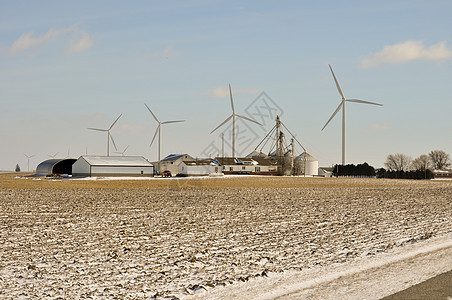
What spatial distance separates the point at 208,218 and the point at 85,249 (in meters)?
7.51

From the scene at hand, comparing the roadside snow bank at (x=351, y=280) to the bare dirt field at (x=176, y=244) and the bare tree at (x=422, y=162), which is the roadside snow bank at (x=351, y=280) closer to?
the bare dirt field at (x=176, y=244)

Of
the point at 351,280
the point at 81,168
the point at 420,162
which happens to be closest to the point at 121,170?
the point at 81,168

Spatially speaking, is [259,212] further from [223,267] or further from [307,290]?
[307,290]

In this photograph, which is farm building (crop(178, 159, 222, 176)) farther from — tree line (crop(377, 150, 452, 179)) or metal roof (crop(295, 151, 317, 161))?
tree line (crop(377, 150, 452, 179))

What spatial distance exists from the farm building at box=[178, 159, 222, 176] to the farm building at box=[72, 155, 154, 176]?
32.7 ft

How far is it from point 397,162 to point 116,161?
356 ft

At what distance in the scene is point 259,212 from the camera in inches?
896

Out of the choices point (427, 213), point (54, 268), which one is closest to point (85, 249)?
point (54, 268)

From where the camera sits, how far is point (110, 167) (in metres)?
90.1

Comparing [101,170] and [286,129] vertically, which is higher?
[286,129]

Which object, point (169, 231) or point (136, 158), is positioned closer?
point (169, 231)

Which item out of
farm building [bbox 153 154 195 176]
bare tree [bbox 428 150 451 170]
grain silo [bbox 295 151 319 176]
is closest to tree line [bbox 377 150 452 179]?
bare tree [bbox 428 150 451 170]

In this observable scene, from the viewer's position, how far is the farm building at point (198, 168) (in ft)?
335

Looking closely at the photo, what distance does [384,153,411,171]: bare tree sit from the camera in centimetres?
16662
